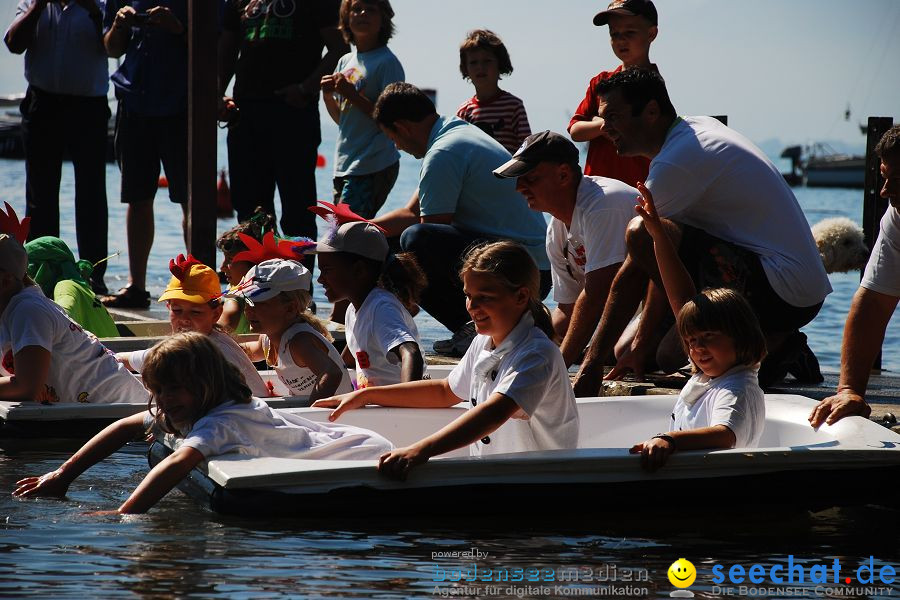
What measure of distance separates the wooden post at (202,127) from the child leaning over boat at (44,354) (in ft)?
9.32

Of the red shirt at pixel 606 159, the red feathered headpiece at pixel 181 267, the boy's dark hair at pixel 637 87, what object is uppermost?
the boy's dark hair at pixel 637 87

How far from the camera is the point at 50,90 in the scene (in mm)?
9281

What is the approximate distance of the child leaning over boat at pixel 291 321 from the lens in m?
5.70

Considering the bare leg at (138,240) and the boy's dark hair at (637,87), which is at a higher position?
the boy's dark hair at (637,87)

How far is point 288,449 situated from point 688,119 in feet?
8.12

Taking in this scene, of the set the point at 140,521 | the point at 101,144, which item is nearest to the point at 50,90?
the point at 101,144

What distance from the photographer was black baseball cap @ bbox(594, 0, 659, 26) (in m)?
6.97

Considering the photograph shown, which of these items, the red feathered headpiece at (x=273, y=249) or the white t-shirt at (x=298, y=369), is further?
the red feathered headpiece at (x=273, y=249)

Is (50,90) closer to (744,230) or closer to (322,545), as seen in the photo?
(744,230)

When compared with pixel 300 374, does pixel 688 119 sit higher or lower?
higher

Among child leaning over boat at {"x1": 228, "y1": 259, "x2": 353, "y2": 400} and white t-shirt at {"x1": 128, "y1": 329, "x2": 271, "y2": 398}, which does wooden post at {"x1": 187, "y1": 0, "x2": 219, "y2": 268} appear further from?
child leaning over boat at {"x1": 228, "y1": 259, "x2": 353, "y2": 400}

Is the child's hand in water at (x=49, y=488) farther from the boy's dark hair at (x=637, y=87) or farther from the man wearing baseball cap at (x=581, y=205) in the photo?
the boy's dark hair at (x=637, y=87)

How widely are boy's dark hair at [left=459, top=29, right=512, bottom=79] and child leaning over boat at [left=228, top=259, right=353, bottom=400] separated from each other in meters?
2.69

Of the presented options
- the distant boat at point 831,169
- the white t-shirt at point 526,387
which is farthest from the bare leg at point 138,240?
the distant boat at point 831,169
